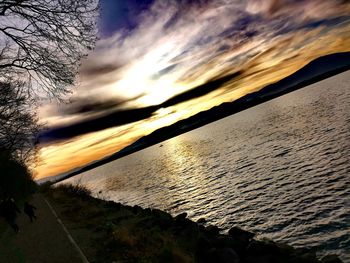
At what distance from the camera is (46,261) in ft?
46.1

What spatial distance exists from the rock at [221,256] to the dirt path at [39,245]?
5.50 metres

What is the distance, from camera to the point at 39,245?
17141 millimetres

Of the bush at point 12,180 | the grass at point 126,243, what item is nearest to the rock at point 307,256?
the grass at point 126,243

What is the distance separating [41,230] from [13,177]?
11797 millimetres

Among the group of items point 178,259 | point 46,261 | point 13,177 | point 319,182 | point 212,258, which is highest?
point 13,177

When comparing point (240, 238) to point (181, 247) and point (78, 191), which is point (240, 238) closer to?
point (181, 247)

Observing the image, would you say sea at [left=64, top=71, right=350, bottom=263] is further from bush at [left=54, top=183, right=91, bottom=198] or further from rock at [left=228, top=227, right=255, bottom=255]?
bush at [left=54, top=183, right=91, bottom=198]

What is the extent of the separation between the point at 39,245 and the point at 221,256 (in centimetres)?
966

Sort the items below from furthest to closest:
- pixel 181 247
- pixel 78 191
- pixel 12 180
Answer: pixel 78 191 → pixel 12 180 → pixel 181 247

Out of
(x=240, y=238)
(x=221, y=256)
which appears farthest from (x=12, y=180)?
(x=221, y=256)

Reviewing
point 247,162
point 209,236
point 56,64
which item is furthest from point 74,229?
point 247,162

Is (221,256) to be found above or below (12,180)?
below

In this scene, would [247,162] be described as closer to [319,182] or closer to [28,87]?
[319,182]

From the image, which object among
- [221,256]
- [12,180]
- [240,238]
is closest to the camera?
[221,256]
